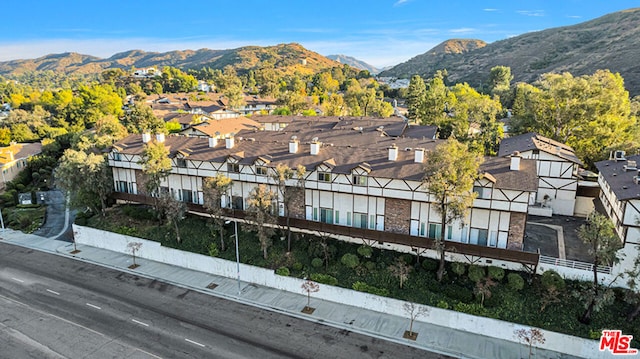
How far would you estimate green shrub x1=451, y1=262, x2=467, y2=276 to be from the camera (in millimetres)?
31484

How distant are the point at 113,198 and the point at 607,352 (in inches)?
1999

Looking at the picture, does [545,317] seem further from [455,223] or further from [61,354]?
[61,354]

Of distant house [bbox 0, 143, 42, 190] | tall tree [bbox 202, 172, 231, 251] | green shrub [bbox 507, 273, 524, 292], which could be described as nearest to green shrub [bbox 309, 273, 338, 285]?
tall tree [bbox 202, 172, 231, 251]

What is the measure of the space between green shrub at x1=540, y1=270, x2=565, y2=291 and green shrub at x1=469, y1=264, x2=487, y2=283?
13.6ft

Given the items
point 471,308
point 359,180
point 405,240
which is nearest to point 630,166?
point 471,308

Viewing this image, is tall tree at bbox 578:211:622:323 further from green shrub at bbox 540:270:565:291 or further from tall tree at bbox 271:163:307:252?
tall tree at bbox 271:163:307:252

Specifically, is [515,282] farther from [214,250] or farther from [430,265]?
[214,250]

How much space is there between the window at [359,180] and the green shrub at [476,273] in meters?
11.1

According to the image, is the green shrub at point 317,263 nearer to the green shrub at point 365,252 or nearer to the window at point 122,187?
the green shrub at point 365,252

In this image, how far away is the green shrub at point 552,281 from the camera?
28.6m

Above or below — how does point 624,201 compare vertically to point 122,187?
above

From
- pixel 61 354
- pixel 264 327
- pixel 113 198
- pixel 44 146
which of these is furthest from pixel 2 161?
pixel 264 327

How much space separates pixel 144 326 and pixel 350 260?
55.8ft

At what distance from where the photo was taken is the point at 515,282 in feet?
96.2
